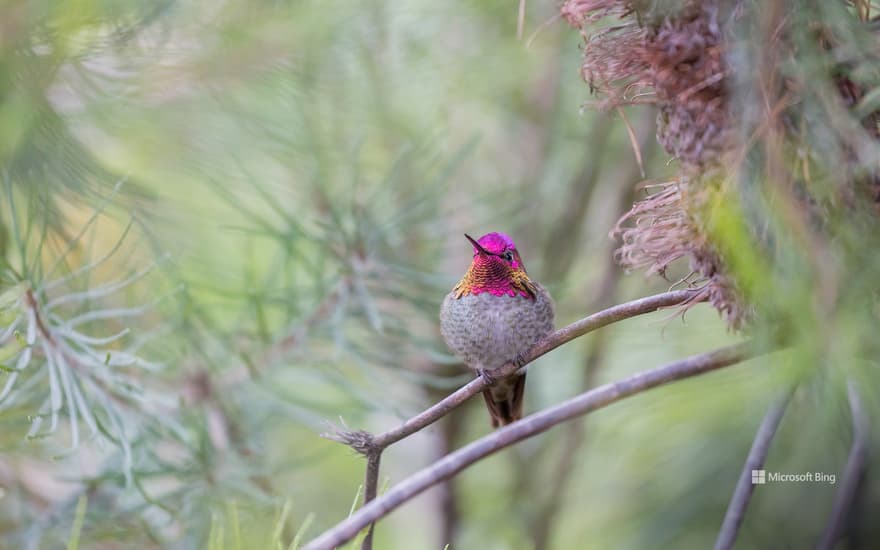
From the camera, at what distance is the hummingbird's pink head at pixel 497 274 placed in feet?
5.83

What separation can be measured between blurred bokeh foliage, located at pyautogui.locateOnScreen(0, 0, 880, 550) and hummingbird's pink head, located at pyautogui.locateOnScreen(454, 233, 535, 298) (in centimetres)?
21

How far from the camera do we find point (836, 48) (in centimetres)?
91

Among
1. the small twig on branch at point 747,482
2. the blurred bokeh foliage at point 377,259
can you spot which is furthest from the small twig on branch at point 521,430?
the small twig on branch at point 747,482

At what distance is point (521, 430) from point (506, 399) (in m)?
0.92

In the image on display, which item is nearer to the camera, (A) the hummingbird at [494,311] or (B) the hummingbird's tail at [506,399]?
(A) the hummingbird at [494,311]

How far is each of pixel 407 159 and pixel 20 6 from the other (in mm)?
1108

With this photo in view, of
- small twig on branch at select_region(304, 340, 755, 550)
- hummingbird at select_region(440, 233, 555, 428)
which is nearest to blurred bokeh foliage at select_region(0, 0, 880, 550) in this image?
small twig on branch at select_region(304, 340, 755, 550)

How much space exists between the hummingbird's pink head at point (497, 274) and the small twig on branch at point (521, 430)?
75 cm

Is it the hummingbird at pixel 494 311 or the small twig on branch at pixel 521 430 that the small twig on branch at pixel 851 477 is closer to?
the small twig on branch at pixel 521 430

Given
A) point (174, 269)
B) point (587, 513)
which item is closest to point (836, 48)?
point (174, 269)

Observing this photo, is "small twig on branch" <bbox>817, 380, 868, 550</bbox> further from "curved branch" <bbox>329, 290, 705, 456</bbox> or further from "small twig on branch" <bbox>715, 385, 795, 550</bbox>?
"curved branch" <bbox>329, 290, 705, 456</bbox>

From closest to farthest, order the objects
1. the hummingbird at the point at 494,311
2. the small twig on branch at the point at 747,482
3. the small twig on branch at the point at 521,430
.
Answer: the small twig on branch at the point at 521,430 < the small twig on branch at the point at 747,482 < the hummingbird at the point at 494,311

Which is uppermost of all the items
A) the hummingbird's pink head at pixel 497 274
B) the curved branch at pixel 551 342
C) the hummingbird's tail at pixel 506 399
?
the hummingbird's pink head at pixel 497 274

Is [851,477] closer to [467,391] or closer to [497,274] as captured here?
[467,391]
